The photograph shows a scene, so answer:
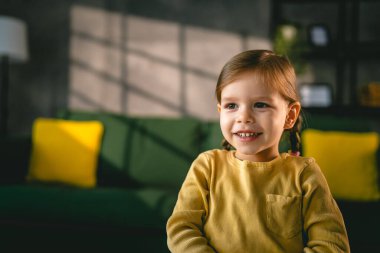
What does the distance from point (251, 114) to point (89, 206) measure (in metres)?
1.30

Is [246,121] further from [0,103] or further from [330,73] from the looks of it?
[0,103]

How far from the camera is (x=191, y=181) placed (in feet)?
2.81

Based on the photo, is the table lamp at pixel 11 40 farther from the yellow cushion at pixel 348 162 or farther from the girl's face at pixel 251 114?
the girl's face at pixel 251 114

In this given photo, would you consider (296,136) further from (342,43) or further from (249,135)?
(342,43)

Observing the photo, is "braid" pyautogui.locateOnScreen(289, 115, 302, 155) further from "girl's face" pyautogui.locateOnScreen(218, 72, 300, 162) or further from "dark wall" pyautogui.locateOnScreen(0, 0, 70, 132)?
"dark wall" pyautogui.locateOnScreen(0, 0, 70, 132)

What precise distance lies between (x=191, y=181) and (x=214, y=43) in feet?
9.90

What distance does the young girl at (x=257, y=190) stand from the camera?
0.76m

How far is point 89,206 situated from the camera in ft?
6.02

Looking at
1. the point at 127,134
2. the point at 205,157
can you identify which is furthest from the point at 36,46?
the point at 205,157

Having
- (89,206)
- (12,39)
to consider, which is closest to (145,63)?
(12,39)

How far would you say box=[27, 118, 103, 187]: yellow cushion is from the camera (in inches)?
86.9

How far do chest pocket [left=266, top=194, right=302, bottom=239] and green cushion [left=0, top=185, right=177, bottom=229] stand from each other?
1072mm

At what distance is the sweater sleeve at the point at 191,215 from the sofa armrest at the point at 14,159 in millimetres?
1657

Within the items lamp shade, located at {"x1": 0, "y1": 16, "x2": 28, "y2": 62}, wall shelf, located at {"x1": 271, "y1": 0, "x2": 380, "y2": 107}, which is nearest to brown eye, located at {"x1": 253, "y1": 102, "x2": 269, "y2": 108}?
wall shelf, located at {"x1": 271, "y1": 0, "x2": 380, "y2": 107}
